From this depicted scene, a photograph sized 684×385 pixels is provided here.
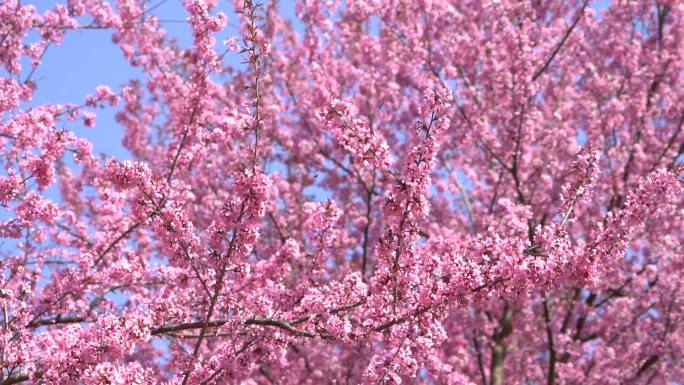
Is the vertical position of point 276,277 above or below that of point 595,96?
below

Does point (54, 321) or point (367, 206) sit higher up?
point (367, 206)

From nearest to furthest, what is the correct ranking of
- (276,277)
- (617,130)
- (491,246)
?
(491,246) → (276,277) → (617,130)

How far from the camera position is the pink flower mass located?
4.77 metres

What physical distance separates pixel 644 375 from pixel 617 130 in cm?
517

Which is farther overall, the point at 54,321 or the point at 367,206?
the point at 367,206

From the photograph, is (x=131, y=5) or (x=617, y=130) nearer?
(x=131, y=5)

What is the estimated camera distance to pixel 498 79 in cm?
1257

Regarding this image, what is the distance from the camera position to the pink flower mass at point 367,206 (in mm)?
4773

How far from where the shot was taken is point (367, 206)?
13.6m

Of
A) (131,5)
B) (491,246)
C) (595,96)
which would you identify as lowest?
(491,246)

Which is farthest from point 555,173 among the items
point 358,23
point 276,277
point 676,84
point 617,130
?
point 276,277

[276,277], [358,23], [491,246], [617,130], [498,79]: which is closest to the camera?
[491,246]

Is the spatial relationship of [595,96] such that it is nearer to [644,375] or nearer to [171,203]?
[644,375]

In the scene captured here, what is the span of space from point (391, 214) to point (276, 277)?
7.61 ft
